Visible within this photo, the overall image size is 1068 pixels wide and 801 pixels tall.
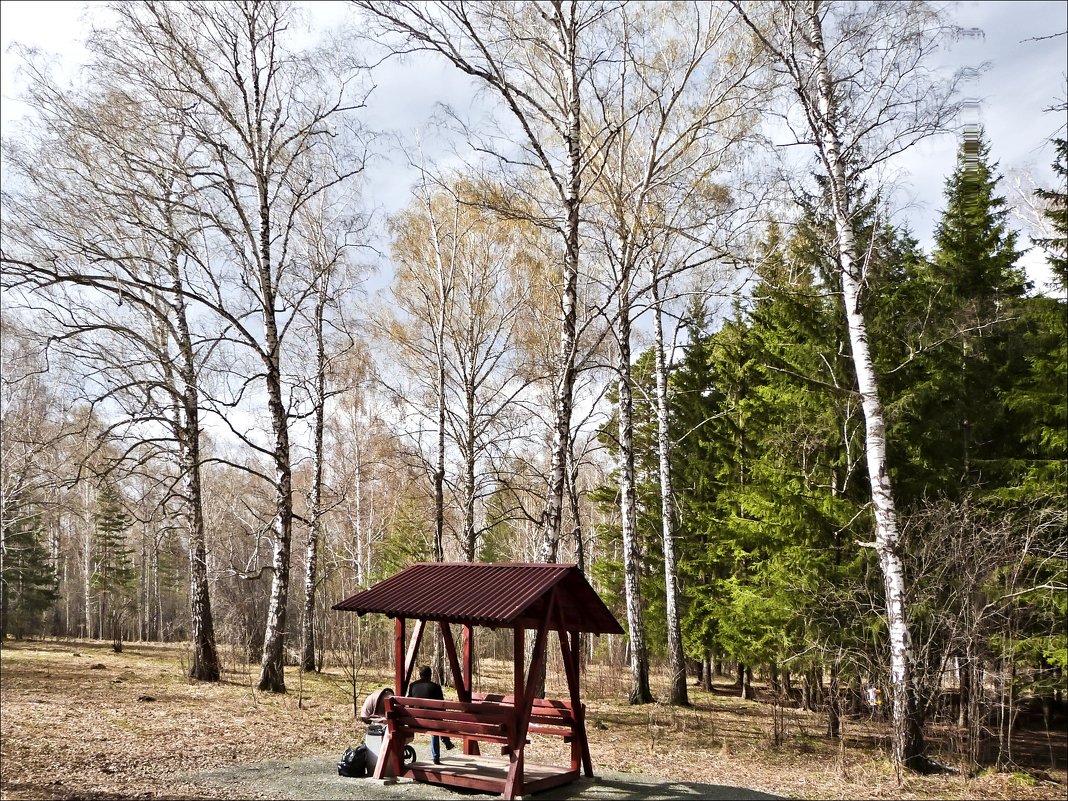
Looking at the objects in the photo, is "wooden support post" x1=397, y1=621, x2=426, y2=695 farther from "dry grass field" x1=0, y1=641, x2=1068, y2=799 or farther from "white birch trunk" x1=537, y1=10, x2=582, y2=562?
"white birch trunk" x1=537, y1=10, x2=582, y2=562

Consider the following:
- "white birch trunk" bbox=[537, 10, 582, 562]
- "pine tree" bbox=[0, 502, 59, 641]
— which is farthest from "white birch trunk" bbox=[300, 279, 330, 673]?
"pine tree" bbox=[0, 502, 59, 641]

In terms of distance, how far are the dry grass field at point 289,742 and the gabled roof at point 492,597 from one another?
2.29m

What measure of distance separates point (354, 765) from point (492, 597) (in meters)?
2.69

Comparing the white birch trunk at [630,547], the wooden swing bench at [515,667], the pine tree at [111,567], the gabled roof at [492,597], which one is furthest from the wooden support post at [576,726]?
the pine tree at [111,567]

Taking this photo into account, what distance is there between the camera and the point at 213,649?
1534 centimetres

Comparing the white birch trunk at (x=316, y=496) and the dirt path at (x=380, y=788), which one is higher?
the white birch trunk at (x=316, y=496)

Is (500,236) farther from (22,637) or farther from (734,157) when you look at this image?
(22,637)

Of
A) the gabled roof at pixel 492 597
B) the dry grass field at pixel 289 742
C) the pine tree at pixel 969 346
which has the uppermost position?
the pine tree at pixel 969 346

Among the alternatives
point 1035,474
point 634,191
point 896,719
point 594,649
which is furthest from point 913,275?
point 594,649

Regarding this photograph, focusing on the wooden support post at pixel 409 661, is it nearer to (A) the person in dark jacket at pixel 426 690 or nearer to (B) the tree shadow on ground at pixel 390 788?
(A) the person in dark jacket at pixel 426 690

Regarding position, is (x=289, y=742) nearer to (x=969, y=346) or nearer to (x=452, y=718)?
(x=452, y=718)

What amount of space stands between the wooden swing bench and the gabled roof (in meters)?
0.01

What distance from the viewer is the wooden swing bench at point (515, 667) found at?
24.4 feet

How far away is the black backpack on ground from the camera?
8.19m
